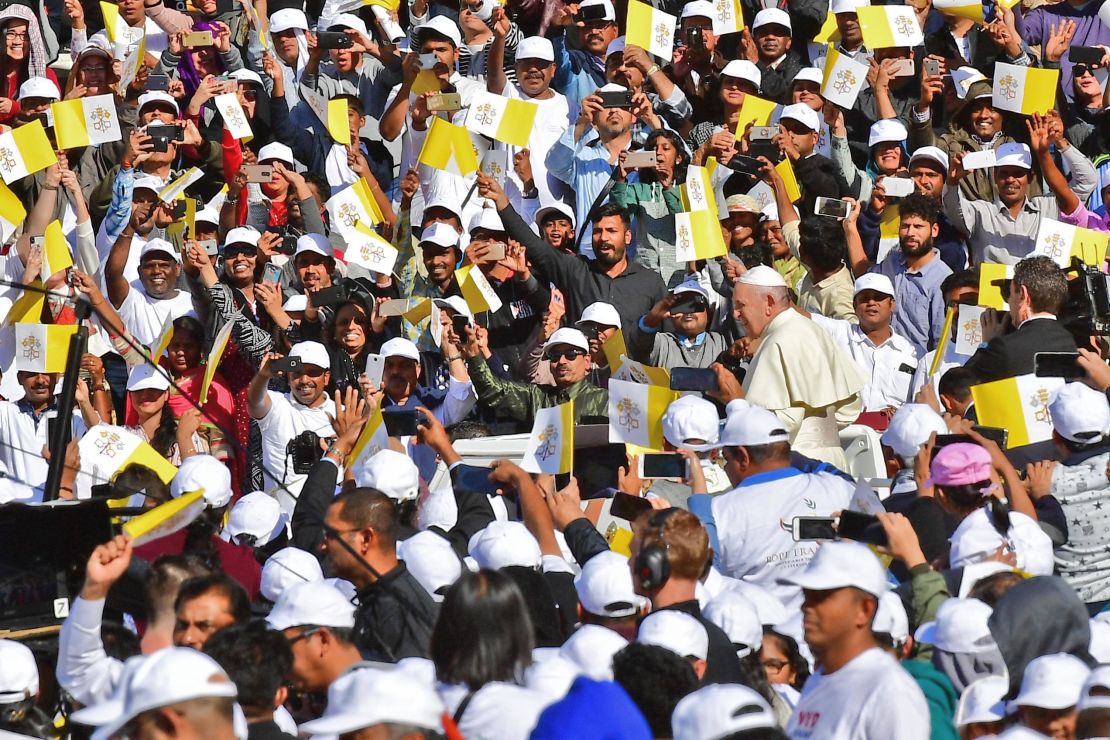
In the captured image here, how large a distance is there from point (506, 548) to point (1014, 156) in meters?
5.39

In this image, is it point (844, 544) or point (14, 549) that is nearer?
point (844, 544)

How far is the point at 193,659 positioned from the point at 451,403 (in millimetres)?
5713

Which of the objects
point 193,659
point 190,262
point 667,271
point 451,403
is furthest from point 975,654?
point 190,262

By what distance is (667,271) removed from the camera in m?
11.3

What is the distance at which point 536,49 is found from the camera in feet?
40.9

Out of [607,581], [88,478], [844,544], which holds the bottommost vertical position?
[88,478]

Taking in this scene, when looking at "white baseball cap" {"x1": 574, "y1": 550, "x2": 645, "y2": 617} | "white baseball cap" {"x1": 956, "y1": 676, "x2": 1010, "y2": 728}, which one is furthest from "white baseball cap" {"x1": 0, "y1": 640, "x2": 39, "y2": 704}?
"white baseball cap" {"x1": 956, "y1": 676, "x2": 1010, "y2": 728}

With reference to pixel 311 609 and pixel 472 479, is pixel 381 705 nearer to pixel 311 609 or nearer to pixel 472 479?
pixel 311 609

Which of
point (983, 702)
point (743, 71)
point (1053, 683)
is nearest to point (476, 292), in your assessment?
point (743, 71)

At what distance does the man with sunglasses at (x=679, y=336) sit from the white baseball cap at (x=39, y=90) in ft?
16.9

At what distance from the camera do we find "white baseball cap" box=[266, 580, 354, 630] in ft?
19.4

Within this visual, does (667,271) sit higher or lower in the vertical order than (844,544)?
lower

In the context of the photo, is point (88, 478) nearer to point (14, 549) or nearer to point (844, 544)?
point (14, 549)

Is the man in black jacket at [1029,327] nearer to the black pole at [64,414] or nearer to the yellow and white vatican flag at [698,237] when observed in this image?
the yellow and white vatican flag at [698,237]
